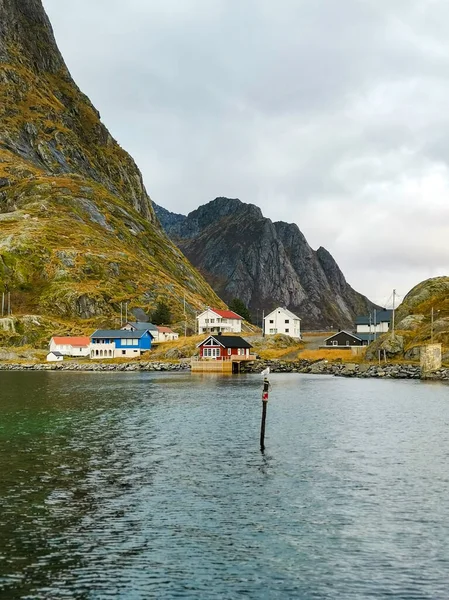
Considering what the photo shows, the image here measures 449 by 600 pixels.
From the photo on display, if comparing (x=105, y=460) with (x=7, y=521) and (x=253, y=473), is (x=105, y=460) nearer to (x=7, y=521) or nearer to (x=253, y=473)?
(x=253, y=473)

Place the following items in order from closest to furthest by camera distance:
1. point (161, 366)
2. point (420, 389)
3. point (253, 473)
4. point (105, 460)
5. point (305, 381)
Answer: point (253, 473), point (105, 460), point (420, 389), point (305, 381), point (161, 366)

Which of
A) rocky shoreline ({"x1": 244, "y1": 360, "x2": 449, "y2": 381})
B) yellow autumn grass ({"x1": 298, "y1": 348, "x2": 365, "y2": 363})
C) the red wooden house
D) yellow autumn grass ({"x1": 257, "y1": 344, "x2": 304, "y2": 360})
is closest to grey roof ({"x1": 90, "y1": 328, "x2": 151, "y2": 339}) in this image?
the red wooden house

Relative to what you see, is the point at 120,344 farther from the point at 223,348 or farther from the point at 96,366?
the point at 223,348

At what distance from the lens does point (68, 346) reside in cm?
19488

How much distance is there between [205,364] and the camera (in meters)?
160

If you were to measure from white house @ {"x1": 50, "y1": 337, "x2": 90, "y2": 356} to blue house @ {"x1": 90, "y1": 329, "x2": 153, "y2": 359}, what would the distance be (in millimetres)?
4064

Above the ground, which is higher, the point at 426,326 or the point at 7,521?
the point at 426,326

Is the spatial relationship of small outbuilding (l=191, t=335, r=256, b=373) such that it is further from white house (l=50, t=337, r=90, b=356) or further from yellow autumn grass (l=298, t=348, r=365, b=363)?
white house (l=50, t=337, r=90, b=356)

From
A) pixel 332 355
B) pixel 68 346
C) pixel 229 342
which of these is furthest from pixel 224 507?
pixel 68 346

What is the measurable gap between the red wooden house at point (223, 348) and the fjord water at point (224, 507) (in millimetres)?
90189

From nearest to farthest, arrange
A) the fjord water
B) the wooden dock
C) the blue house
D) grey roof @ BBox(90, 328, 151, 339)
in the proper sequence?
the fjord water < the wooden dock < grey roof @ BBox(90, 328, 151, 339) < the blue house

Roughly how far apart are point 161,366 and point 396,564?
14717 centimetres

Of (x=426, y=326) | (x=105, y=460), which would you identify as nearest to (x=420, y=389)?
(x=426, y=326)

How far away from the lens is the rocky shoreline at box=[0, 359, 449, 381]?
445 ft
